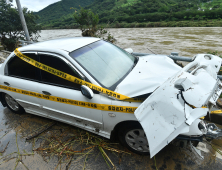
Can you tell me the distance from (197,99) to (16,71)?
10.7ft

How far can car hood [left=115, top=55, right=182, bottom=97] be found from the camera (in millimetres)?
2109

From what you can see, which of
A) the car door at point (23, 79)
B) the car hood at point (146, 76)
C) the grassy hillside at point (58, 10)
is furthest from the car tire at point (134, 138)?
the grassy hillside at point (58, 10)

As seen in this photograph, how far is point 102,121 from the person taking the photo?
232 cm

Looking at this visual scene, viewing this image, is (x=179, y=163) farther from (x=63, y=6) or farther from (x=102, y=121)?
(x=63, y=6)

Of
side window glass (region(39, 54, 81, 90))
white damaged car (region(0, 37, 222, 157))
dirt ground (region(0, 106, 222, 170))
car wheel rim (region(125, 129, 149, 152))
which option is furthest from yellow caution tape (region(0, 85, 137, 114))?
dirt ground (region(0, 106, 222, 170))

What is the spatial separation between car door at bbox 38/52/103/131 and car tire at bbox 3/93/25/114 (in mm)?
1153

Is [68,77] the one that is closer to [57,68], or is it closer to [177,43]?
[57,68]

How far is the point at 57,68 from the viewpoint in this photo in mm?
→ 2557

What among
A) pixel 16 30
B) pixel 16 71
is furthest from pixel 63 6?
pixel 16 71

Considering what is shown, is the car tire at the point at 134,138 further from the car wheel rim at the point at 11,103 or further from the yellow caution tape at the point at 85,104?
the car wheel rim at the point at 11,103

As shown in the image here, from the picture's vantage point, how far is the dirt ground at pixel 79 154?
2.25 metres

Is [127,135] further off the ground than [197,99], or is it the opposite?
[197,99]

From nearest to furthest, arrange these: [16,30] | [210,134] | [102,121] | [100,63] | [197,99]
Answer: [197,99] < [210,134] < [102,121] < [100,63] < [16,30]

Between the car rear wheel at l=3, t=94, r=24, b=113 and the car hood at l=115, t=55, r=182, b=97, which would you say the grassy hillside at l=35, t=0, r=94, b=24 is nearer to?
the car rear wheel at l=3, t=94, r=24, b=113
